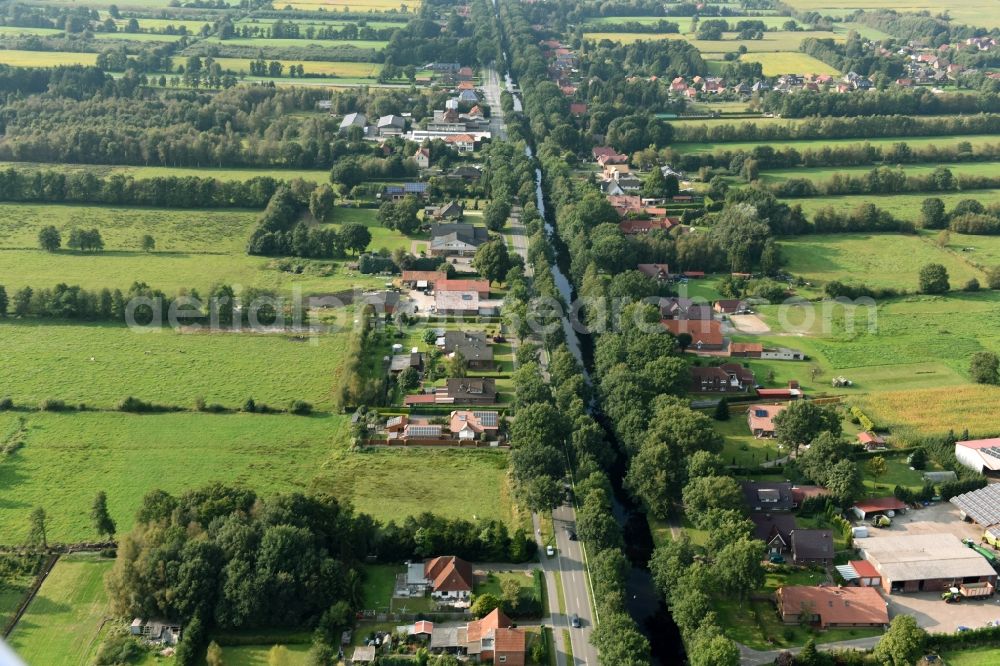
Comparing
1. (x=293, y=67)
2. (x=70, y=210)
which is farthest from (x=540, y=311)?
(x=293, y=67)

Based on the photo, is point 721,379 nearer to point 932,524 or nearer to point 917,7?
point 932,524

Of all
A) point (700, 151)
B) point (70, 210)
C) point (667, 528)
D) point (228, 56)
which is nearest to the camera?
point (667, 528)

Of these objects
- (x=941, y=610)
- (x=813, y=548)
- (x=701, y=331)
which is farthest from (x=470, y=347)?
(x=941, y=610)

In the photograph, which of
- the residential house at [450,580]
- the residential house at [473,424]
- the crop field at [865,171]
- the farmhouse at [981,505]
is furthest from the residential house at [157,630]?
the crop field at [865,171]

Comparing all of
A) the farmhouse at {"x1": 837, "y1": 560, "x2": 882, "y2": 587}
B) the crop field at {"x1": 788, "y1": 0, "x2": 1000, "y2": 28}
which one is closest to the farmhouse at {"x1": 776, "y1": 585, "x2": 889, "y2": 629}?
the farmhouse at {"x1": 837, "y1": 560, "x2": 882, "y2": 587}

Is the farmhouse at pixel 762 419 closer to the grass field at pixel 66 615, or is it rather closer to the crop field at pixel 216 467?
the crop field at pixel 216 467

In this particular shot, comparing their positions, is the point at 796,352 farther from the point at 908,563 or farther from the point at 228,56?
the point at 228,56

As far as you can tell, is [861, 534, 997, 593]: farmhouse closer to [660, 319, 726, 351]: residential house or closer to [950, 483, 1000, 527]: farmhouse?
[950, 483, 1000, 527]: farmhouse
